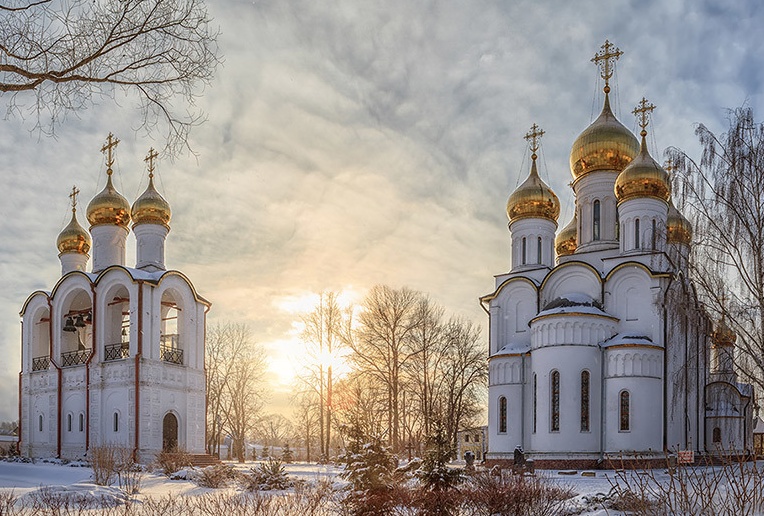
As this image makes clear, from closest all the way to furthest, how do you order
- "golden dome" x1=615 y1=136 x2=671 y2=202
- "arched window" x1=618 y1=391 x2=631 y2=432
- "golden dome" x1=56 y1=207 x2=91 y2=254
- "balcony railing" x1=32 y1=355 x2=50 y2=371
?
"arched window" x1=618 y1=391 x2=631 y2=432 → "golden dome" x1=615 y1=136 x2=671 y2=202 → "balcony railing" x1=32 y1=355 x2=50 y2=371 → "golden dome" x1=56 y1=207 x2=91 y2=254

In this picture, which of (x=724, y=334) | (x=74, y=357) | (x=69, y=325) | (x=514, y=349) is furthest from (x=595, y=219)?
(x=74, y=357)

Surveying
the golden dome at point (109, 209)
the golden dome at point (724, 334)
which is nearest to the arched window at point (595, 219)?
the golden dome at point (724, 334)

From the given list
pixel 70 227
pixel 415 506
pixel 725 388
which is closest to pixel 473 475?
pixel 415 506

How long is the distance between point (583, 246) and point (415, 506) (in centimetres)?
2195

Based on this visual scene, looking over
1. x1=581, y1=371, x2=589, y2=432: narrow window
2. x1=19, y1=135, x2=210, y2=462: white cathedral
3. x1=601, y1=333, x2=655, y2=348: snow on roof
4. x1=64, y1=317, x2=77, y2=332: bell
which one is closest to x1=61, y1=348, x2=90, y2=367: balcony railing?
x1=19, y1=135, x2=210, y2=462: white cathedral

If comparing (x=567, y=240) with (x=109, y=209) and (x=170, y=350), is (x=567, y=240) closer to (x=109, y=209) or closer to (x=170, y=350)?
(x=170, y=350)

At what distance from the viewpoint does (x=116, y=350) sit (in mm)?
28531

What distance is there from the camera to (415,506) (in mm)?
10070

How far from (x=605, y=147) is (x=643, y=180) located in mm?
3321

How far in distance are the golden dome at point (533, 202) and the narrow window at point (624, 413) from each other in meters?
9.06

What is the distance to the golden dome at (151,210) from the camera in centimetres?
3109

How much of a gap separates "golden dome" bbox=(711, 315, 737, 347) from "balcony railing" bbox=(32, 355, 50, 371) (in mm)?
26333

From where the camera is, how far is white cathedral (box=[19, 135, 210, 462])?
27.6 meters

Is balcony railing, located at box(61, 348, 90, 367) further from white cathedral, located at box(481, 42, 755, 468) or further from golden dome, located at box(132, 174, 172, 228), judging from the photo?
white cathedral, located at box(481, 42, 755, 468)
